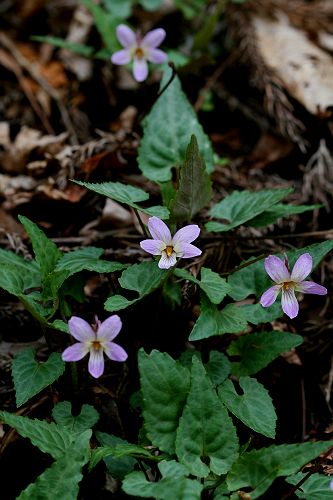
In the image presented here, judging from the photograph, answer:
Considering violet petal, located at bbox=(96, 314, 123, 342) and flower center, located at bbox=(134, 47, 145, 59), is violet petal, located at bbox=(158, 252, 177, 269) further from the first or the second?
flower center, located at bbox=(134, 47, 145, 59)

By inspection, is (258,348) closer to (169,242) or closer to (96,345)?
(169,242)

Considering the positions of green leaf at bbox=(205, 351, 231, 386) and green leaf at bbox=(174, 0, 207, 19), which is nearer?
green leaf at bbox=(205, 351, 231, 386)

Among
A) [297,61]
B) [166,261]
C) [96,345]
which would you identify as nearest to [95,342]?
[96,345]

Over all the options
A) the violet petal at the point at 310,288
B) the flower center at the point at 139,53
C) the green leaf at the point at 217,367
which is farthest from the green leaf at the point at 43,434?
the flower center at the point at 139,53

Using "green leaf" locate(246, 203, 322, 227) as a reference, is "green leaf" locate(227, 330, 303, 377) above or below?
below

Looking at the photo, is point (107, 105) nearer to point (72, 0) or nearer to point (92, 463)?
point (72, 0)

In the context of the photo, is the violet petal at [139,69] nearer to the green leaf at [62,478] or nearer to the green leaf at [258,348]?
the green leaf at [258,348]

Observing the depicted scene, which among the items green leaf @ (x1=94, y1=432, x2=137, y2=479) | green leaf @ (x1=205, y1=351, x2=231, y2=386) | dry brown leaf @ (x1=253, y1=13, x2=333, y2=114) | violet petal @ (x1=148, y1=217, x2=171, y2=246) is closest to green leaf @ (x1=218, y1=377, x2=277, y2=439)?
green leaf @ (x1=205, y1=351, x2=231, y2=386)

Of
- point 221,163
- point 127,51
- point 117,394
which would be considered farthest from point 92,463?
point 127,51
